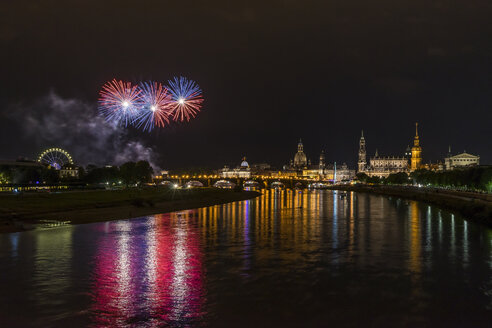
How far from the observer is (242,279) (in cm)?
1992

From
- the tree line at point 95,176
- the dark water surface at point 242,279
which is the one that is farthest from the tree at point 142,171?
the dark water surface at point 242,279

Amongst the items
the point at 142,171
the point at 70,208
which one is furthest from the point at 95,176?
the point at 70,208

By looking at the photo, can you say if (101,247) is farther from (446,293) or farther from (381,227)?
(381,227)

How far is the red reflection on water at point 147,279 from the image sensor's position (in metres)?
14.8

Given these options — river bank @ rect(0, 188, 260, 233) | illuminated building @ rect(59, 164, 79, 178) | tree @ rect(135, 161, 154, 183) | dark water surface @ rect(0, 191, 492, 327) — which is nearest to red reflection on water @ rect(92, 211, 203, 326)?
dark water surface @ rect(0, 191, 492, 327)

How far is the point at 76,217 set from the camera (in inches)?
1667

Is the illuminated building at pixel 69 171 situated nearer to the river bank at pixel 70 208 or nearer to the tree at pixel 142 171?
the tree at pixel 142 171

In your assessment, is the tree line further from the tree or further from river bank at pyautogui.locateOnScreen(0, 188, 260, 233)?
river bank at pyautogui.locateOnScreen(0, 188, 260, 233)

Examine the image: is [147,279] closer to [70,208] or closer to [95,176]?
[70,208]

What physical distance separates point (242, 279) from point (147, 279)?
3.95m

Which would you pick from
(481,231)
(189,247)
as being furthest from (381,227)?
(189,247)

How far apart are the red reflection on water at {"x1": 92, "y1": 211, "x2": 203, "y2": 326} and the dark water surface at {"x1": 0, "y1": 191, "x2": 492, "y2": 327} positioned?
0.06 meters

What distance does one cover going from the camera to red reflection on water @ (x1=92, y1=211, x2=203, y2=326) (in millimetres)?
14820

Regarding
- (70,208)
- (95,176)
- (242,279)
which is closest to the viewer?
(242,279)
